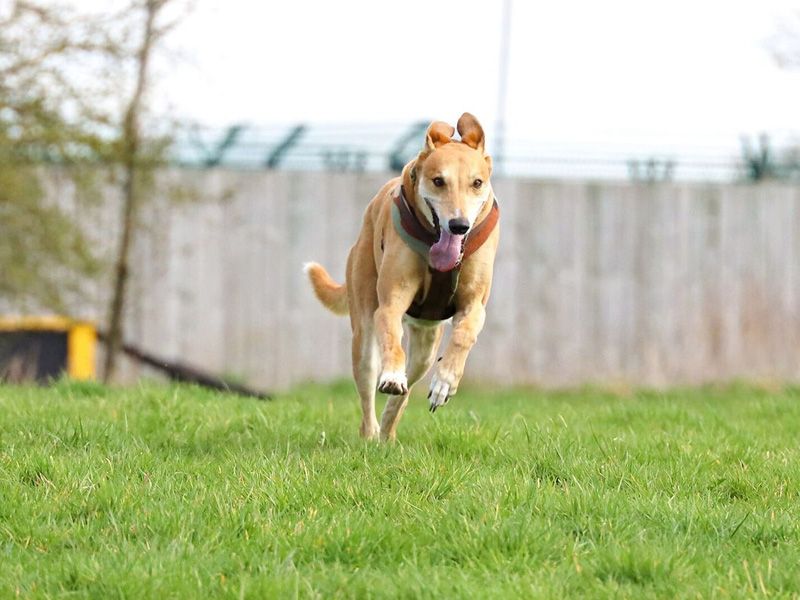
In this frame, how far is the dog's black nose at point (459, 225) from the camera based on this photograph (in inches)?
230

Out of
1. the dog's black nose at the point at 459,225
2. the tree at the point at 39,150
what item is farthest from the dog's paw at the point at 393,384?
the tree at the point at 39,150

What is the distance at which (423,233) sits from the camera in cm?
618

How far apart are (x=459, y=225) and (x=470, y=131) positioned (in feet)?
2.46

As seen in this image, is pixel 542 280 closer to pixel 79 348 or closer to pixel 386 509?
pixel 79 348

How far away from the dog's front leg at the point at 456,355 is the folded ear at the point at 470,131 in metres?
0.81

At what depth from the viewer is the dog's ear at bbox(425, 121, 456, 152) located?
20.8 feet

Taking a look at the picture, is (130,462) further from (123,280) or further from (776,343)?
(776,343)

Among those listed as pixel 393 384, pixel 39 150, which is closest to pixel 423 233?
pixel 393 384

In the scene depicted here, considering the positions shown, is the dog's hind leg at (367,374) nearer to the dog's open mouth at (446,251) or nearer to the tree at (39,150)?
the dog's open mouth at (446,251)

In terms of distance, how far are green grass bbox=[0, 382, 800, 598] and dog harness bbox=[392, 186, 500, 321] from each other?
63 centimetres

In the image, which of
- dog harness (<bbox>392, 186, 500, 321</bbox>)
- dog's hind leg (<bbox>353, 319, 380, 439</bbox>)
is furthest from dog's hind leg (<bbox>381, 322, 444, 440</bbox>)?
dog harness (<bbox>392, 186, 500, 321</bbox>)

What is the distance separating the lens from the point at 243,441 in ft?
21.0

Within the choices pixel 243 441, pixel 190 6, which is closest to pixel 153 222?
pixel 190 6

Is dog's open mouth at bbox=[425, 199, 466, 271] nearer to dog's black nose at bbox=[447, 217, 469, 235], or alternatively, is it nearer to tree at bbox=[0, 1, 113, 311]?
dog's black nose at bbox=[447, 217, 469, 235]
